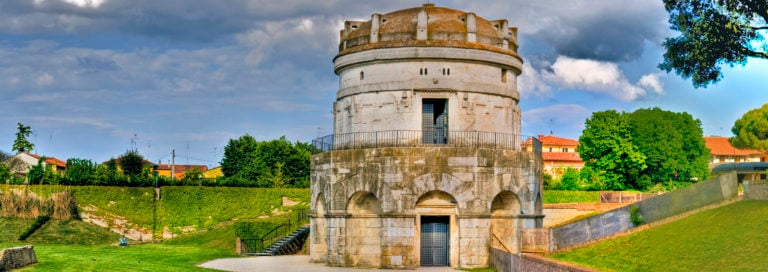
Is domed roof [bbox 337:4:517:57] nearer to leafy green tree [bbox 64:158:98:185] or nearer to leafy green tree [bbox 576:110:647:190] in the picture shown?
leafy green tree [bbox 64:158:98:185]

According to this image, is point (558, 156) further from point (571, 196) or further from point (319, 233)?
point (319, 233)

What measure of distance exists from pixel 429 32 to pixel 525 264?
12.2m

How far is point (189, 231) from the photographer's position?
5491 centimetres

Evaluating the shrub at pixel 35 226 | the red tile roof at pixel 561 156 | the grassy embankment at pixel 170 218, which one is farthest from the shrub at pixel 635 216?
the red tile roof at pixel 561 156

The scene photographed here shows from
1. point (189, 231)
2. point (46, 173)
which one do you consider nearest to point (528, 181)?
point (189, 231)

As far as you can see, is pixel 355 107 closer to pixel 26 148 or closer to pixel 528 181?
pixel 528 181

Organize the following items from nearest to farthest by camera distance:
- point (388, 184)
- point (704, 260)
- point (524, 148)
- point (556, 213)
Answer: point (704, 260) < point (388, 184) < point (524, 148) < point (556, 213)

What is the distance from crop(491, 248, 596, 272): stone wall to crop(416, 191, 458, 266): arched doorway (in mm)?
2042

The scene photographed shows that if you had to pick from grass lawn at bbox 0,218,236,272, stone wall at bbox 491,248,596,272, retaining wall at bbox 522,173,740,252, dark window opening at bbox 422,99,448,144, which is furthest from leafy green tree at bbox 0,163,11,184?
retaining wall at bbox 522,173,740,252

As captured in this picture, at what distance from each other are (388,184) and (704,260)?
48.0 ft

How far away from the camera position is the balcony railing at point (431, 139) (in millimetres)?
33125

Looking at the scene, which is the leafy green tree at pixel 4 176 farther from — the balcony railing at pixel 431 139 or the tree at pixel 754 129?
the tree at pixel 754 129

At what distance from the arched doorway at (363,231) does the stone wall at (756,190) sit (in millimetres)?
14070

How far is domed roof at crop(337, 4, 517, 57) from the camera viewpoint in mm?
33406
